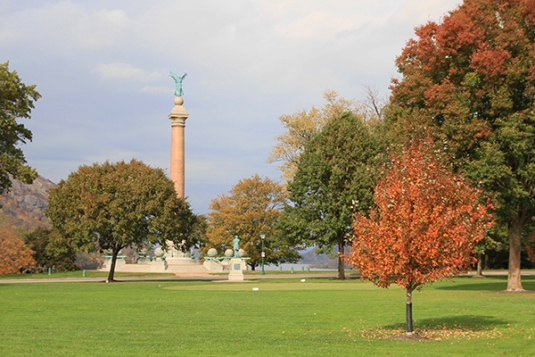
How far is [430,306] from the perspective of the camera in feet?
85.8

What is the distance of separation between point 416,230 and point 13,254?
6340 centimetres

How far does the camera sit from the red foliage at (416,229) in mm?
16922

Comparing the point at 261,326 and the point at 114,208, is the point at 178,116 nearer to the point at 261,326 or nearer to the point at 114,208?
the point at 114,208

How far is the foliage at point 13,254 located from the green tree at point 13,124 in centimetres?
2752

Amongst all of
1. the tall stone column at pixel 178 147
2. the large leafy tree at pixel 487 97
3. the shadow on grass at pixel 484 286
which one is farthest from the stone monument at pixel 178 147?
the large leafy tree at pixel 487 97

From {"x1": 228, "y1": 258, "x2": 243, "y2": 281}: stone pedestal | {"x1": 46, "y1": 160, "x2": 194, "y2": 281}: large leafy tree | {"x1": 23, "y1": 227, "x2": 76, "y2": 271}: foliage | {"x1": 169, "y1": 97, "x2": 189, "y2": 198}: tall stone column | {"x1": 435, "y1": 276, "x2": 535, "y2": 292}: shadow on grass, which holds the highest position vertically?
{"x1": 169, "y1": 97, "x2": 189, "y2": 198}: tall stone column

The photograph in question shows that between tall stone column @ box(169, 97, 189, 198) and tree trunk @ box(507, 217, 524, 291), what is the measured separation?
4092 cm

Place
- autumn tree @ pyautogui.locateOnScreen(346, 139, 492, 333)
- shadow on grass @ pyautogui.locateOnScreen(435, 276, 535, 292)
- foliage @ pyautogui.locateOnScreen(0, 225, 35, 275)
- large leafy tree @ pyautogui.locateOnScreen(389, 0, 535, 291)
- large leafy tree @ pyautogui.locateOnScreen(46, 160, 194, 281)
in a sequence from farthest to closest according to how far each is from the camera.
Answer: foliage @ pyautogui.locateOnScreen(0, 225, 35, 275) < large leafy tree @ pyautogui.locateOnScreen(46, 160, 194, 281) < shadow on grass @ pyautogui.locateOnScreen(435, 276, 535, 292) < large leafy tree @ pyautogui.locateOnScreen(389, 0, 535, 291) < autumn tree @ pyautogui.locateOnScreen(346, 139, 492, 333)

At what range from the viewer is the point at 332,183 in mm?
53094

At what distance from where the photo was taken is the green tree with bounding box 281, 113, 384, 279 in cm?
5247

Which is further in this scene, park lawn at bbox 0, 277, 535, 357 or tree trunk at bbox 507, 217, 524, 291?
tree trunk at bbox 507, 217, 524, 291

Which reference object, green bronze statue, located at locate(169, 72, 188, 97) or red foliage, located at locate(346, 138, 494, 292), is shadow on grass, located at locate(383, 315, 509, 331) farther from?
green bronze statue, located at locate(169, 72, 188, 97)

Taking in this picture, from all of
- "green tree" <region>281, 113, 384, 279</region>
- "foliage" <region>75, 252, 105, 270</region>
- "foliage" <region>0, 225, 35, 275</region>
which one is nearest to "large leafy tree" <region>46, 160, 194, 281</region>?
"green tree" <region>281, 113, 384, 279</region>

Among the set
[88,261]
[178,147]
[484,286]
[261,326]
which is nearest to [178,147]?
[178,147]
